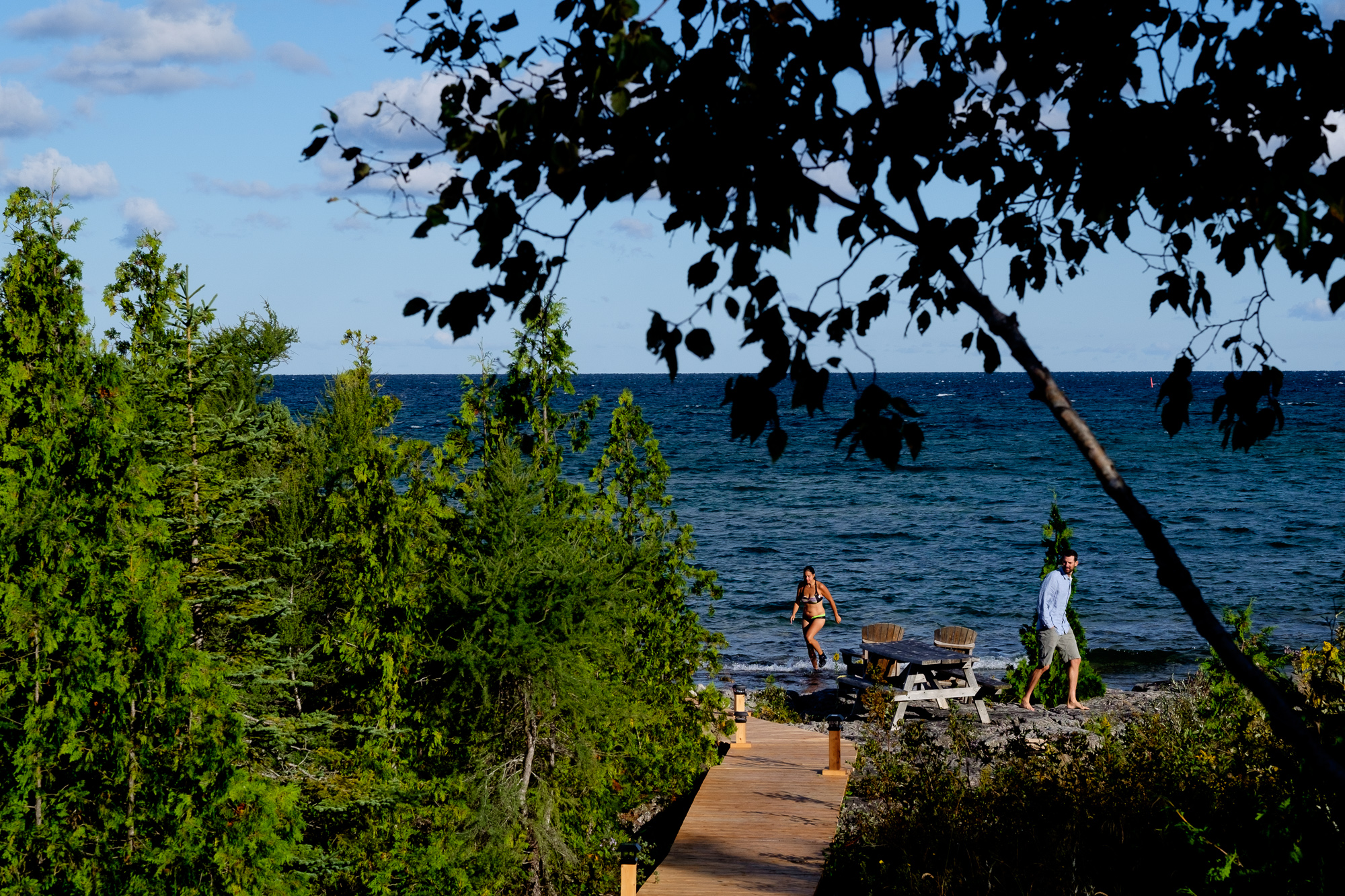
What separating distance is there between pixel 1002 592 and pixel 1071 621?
13803 millimetres

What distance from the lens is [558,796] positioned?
8125 millimetres

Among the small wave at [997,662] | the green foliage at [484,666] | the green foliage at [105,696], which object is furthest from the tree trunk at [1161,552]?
the small wave at [997,662]

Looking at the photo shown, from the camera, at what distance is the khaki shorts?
13.0 metres

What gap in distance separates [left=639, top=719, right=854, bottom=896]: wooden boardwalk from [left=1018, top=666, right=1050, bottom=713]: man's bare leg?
3276 mm

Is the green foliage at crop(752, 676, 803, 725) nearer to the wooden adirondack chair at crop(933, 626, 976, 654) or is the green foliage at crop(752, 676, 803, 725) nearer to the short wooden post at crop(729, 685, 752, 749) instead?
the short wooden post at crop(729, 685, 752, 749)

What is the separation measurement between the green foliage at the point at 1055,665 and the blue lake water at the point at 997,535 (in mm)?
3663

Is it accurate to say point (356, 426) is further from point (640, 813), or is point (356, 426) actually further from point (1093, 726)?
point (1093, 726)

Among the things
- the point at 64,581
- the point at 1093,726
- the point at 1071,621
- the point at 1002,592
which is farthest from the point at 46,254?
the point at 1002,592

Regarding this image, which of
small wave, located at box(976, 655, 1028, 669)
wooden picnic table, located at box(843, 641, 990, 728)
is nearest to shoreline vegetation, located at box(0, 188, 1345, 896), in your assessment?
wooden picnic table, located at box(843, 641, 990, 728)

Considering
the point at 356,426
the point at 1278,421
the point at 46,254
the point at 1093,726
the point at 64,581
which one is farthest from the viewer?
the point at 356,426

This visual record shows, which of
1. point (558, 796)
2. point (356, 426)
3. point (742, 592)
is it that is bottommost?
point (742, 592)

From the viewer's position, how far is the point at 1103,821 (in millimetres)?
7070

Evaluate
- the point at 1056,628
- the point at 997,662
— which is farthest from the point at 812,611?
the point at 1056,628

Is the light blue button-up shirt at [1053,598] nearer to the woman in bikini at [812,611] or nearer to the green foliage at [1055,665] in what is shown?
the green foliage at [1055,665]
